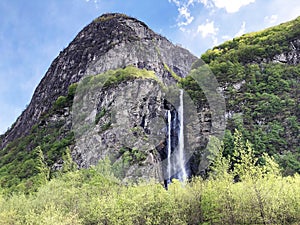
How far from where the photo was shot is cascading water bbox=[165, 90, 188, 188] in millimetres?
42844

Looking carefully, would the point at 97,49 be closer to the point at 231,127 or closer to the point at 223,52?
the point at 223,52

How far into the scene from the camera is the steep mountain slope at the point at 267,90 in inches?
1587

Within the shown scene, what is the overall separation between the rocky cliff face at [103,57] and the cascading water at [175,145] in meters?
25.1

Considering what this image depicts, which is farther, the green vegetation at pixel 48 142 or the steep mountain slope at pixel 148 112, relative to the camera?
the green vegetation at pixel 48 142

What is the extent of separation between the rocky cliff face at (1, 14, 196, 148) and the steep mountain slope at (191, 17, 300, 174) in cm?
2335

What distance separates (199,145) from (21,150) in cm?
4236

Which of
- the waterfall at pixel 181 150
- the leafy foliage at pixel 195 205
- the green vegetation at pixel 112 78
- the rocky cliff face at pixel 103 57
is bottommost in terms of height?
the leafy foliage at pixel 195 205

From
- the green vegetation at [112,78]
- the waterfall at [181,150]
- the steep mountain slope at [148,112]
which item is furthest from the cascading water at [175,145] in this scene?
the green vegetation at [112,78]

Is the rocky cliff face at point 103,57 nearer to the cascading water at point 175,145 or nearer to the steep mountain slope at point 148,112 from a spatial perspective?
the steep mountain slope at point 148,112

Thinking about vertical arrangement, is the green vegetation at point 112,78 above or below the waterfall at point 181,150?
above

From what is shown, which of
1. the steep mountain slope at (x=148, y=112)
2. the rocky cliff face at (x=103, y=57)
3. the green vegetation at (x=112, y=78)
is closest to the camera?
the steep mountain slope at (x=148, y=112)

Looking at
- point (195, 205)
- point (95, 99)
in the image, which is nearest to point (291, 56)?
point (95, 99)

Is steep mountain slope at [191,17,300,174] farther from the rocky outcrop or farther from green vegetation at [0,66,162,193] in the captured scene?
green vegetation at [0,66,162,193]

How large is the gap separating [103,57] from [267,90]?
44368mm
